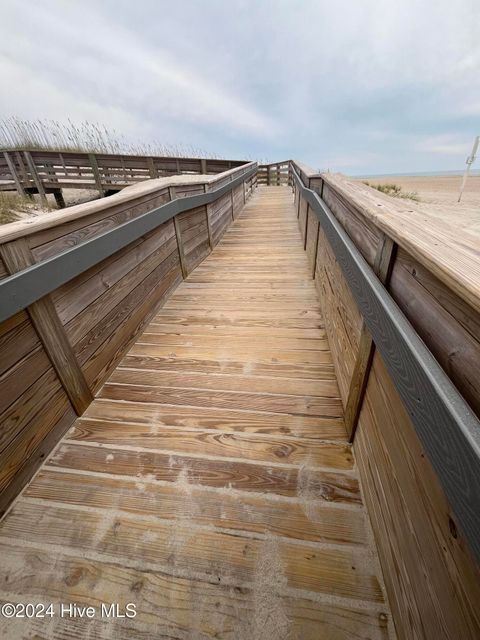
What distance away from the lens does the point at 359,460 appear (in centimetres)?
126

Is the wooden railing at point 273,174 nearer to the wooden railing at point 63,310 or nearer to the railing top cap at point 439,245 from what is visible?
the wooden railing at point 63,310

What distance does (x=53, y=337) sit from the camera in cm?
137

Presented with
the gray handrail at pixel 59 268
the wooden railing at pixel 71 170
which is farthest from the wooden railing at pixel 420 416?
the wooden railing at pixel 71 170

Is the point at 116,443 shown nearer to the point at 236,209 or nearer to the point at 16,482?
the point at 16,482

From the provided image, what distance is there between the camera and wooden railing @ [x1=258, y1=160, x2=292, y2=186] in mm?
14156

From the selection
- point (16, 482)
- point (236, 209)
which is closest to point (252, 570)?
point (16, 482)

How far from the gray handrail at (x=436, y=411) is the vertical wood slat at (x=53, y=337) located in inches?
57.3

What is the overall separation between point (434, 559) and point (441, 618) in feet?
0.36

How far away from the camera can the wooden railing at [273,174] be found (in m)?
14.2

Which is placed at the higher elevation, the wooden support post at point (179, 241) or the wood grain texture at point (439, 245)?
the wood grain texture at point (439, 245)

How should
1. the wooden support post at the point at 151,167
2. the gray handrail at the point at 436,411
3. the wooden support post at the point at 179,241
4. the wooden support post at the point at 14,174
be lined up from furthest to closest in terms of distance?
1. the wooden support post at the point at 151,167
2. the wooden support post at the point at 14,174
3. the wooden support post at the point at 179,241
4. the gray handrail at the point at 436,411

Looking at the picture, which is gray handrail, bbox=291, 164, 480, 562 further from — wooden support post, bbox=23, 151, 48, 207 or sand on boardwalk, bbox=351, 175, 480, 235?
wooden support post, bbox=23, 151, 48, 207

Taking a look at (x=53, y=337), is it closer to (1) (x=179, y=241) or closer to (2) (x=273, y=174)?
(1) (x=179, y=241)

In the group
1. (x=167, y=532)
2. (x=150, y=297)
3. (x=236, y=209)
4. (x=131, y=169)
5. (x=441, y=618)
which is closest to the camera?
(x=441, y=618)
